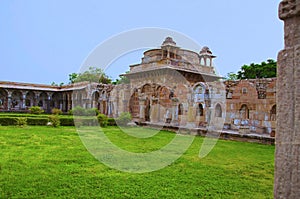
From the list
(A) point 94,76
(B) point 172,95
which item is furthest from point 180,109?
(A) point 94,76

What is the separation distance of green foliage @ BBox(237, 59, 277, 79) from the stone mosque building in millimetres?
5302

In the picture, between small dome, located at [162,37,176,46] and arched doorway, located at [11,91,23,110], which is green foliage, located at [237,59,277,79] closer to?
small dome, located at [162,37,176,46]

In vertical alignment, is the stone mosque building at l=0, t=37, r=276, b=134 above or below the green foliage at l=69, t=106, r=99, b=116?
above

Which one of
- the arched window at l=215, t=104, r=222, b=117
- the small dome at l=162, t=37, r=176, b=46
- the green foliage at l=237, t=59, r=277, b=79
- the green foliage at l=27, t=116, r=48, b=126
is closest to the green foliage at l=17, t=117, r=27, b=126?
the green foliage at l=27, t=116, r=48, b=126

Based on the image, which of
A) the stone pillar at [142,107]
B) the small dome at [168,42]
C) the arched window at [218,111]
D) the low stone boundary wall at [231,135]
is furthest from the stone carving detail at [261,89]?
the small dome at [168,42]

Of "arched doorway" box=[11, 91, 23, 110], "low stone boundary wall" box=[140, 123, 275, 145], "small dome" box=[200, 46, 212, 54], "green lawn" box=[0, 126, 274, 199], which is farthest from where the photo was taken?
"arched doorway" box=[11, 91, 23, 110]

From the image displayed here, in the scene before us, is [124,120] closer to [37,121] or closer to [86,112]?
[86,112]

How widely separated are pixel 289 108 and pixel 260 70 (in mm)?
25015

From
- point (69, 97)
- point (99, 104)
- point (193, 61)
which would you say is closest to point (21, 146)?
point (99, 104)

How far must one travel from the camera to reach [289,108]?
168 centimetres

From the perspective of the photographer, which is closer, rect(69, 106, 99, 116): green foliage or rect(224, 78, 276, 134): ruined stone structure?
rect(224, 78, 276, 134): ruined stone structure

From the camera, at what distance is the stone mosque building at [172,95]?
35.3ft

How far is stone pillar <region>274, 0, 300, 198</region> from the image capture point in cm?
162

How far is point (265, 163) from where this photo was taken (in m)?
5.68
